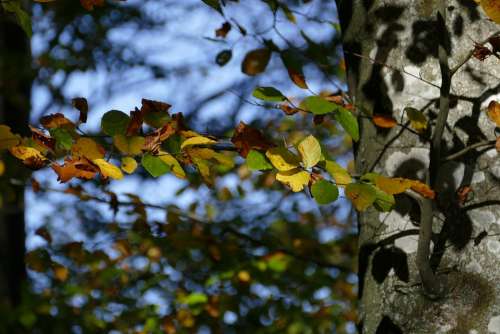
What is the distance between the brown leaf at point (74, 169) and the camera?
1319mm

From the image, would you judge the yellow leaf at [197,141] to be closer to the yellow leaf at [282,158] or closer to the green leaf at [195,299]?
the yellow leaf at [282,158]

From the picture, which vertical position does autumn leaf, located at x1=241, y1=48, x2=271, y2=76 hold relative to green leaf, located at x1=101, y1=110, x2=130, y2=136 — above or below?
below

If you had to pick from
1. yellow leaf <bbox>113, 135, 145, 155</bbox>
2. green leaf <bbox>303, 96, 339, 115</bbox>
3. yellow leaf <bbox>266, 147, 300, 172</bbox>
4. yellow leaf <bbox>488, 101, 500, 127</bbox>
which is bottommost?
yellow leaf <bbox>113, 135, 145, 155</bbox>

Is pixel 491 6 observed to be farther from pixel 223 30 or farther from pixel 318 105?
pixel 223 30

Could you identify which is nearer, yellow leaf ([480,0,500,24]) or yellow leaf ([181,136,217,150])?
yellow leaf ([480,0,500,24])

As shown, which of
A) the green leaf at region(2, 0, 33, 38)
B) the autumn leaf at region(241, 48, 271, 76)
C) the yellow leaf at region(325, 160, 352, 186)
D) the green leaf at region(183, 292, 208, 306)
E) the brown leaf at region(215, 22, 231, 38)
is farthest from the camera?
the green leaf at region(183, 292, 208, 306)

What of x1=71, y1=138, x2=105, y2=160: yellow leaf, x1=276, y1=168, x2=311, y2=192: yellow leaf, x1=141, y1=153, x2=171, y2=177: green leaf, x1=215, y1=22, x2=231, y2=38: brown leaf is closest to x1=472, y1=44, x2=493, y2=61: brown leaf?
x1=276, y1=168, x2=311, y2=192: yellow leaf

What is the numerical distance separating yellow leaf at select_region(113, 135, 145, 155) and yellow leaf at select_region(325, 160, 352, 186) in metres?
0.37

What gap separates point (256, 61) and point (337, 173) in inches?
36.6

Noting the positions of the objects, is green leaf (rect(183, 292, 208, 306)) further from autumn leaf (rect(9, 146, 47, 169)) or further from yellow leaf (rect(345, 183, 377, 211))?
yellow leaf (rect(345, 183, 377, 211))

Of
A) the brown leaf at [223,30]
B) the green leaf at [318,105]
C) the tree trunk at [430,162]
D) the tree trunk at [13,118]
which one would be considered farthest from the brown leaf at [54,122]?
the tree trunk at [13,118]

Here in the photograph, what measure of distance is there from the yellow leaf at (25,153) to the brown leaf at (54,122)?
6 centimetres

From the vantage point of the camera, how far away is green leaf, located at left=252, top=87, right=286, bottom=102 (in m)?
1.38

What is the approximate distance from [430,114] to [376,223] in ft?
0.86
